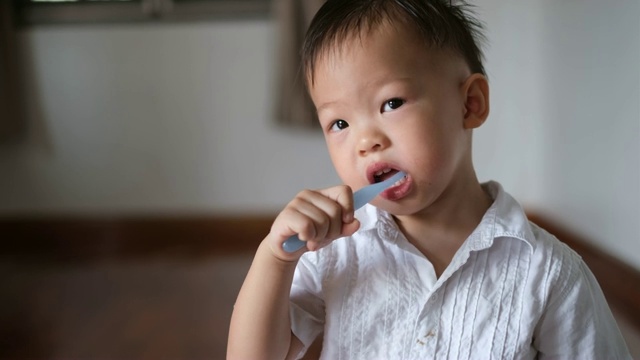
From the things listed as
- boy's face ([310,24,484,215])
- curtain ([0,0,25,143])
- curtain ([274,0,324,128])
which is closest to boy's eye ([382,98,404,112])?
boy's face ([310,24,484,215])

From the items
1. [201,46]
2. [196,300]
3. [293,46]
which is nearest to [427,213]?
[196,300]

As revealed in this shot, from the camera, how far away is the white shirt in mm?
641

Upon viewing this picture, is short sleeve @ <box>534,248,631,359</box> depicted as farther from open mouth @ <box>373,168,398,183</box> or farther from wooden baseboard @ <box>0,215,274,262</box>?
wooden baseboard @ <box>0,215,274,262</box>

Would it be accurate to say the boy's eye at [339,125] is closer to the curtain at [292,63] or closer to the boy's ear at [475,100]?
the boy's ear at [475,100]

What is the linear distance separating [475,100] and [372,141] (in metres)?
0.14

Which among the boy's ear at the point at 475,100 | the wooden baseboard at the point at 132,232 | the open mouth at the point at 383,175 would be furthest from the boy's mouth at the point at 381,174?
the wooden baseboard at the point at 132,232

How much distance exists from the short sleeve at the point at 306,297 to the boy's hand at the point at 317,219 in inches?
3.4

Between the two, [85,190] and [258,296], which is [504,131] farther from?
[258,296]

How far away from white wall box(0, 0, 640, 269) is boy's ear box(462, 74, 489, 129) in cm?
143

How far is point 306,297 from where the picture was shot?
2.24 feet

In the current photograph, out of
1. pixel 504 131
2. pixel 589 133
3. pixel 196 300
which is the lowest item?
pixel 196 300

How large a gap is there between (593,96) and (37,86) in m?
1.76

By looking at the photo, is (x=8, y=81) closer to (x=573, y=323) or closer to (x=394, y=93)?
(x=394, y=93)

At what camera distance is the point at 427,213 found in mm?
684
